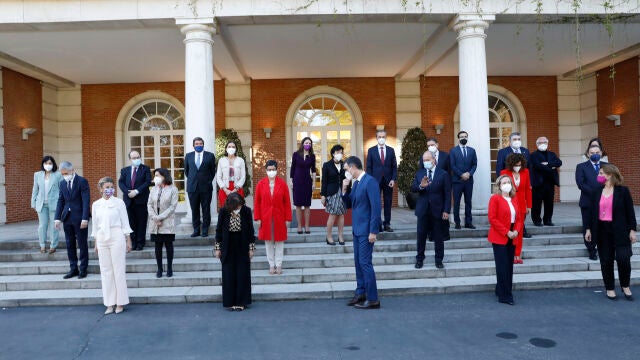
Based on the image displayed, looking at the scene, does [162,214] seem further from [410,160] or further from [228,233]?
[410,160]

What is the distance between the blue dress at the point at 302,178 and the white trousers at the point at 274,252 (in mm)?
1580

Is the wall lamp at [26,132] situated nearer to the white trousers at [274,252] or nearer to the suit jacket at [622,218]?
the white trousers at [274,252]

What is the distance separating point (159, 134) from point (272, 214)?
9.50 meters

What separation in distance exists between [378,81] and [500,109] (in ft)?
13.8

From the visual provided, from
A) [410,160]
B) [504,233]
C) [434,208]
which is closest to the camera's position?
[504,233]

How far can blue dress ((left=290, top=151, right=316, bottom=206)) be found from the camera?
7.94 metres

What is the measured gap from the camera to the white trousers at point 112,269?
5.41 meters

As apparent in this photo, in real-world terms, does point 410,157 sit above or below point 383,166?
above

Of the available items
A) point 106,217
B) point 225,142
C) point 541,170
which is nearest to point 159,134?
point 225,142

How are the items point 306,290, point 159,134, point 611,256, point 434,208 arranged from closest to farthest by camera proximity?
point 611,256 → point 306,290 → point 434,208 → point 159,134

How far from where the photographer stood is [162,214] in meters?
6.23

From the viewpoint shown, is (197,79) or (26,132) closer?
(197,79)

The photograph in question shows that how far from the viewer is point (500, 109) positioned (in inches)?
576

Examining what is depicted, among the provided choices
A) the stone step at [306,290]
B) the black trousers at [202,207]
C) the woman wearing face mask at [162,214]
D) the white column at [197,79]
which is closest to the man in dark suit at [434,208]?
the stone step at [306,290]
